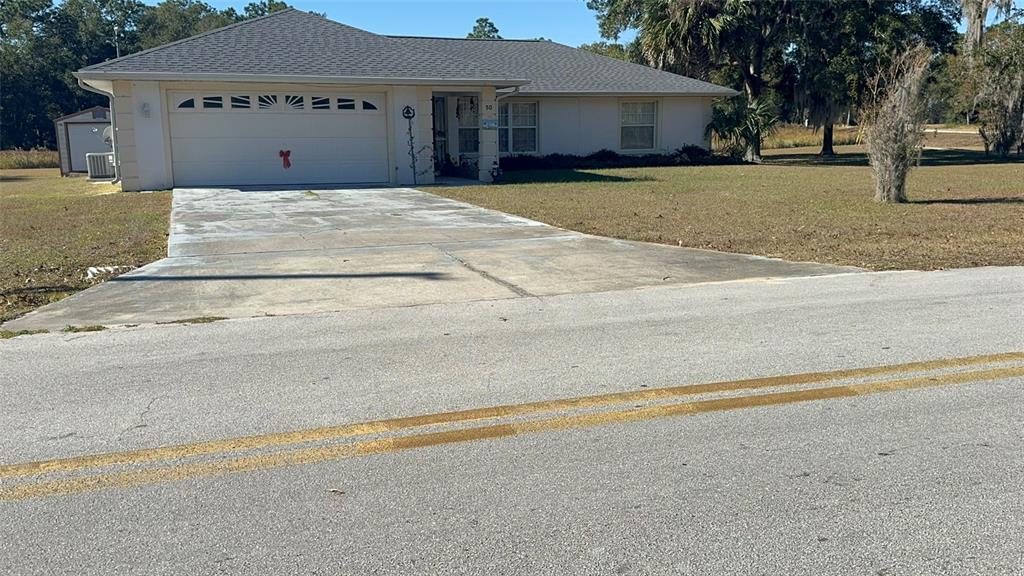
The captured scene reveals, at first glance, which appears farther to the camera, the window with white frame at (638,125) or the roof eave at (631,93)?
the window with white frame at (638,125)

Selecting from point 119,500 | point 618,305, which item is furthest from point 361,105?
point 119,500

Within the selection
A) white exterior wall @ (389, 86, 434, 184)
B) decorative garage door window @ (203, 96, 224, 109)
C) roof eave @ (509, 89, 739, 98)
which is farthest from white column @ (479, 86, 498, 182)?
decorative garage door window @ (203, 96, 224, 109)

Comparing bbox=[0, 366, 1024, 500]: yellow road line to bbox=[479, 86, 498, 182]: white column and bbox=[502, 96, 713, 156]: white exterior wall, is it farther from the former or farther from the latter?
bbox=[502, 96, 713, 156]: white exterior wall

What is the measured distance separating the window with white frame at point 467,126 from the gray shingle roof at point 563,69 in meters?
2.40

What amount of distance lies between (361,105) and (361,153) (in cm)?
127

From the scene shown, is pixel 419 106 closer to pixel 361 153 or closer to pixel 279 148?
pixel 361 153

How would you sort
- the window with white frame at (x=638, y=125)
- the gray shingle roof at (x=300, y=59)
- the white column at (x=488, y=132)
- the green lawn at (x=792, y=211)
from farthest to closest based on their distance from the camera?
the window with white frame at (x=638, y=125) < the white column at (x=488, y=132) < the gray shingle roof at (x=300, y=59) < the green lawn at (x=792, y=211)

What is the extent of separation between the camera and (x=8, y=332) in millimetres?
7238

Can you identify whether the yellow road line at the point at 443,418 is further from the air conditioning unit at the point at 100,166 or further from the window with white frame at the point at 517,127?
→ the air conditioning unit at the point at 100,166

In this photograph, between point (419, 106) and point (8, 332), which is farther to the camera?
point (419, 106)

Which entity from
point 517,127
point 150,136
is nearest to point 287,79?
point 150,136

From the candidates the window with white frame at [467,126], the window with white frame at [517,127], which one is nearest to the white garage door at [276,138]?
the window with white frame at [467,126]

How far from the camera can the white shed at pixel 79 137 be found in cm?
3266

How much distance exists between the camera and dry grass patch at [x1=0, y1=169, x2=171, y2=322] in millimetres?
9305
